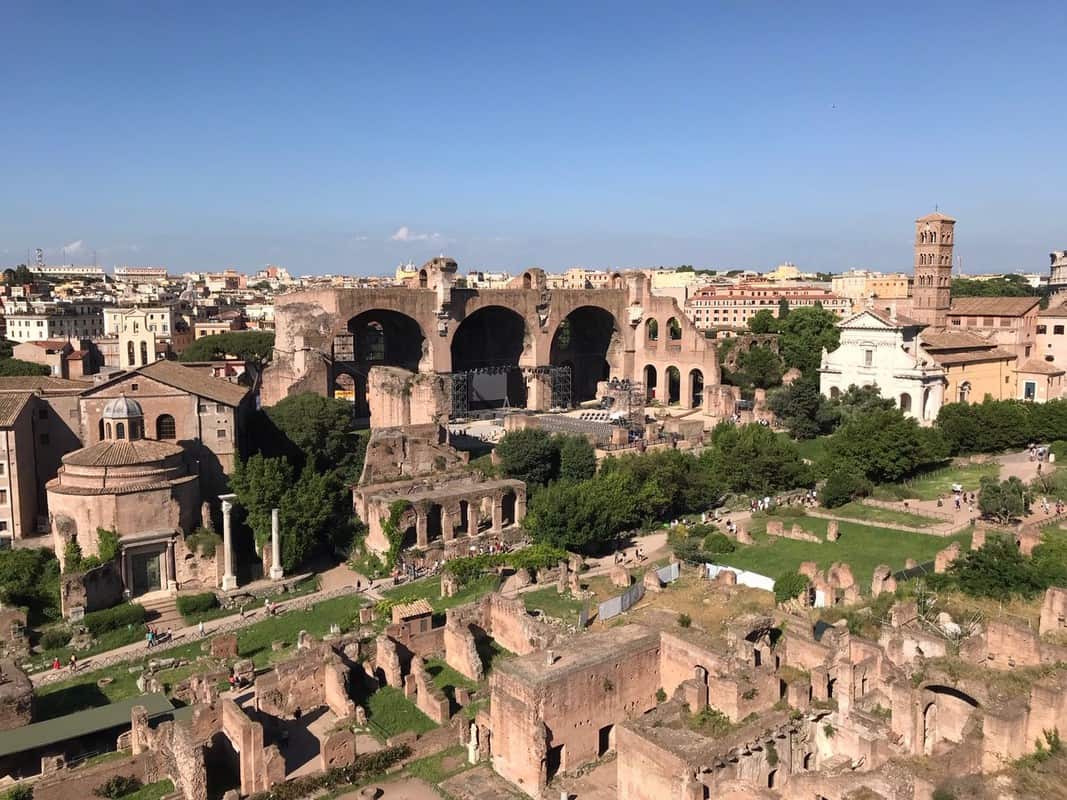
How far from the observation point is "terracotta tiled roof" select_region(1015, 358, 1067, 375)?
46156mm

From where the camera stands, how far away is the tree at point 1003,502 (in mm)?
28172

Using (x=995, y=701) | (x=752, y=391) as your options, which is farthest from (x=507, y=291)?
(x=995, y=701)

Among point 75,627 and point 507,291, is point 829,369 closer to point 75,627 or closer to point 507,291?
point 507,291

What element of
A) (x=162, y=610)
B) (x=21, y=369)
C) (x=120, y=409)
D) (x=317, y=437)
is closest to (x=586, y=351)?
(x=317, y=437)

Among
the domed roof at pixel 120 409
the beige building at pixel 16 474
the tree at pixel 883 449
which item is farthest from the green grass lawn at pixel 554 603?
the beige building at pixel 16 474

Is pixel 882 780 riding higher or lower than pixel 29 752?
higher

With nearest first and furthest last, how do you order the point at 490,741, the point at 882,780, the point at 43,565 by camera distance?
the point at 882,780
the point at 490,741
the point at 43,565

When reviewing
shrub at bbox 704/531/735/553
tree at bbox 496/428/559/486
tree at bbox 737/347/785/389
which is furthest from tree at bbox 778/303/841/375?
shrub at bbox 704/531/735/553

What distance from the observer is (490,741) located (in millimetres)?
17719

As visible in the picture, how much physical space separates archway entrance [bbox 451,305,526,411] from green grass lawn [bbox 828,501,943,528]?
2571cm

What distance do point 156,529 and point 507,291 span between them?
27.2 metres

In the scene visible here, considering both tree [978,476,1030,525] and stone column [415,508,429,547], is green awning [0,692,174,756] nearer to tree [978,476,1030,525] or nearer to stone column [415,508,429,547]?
stone column [415,508,429,547]

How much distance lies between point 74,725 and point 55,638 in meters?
6.78

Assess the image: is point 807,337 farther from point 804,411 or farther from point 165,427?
point 165,427
